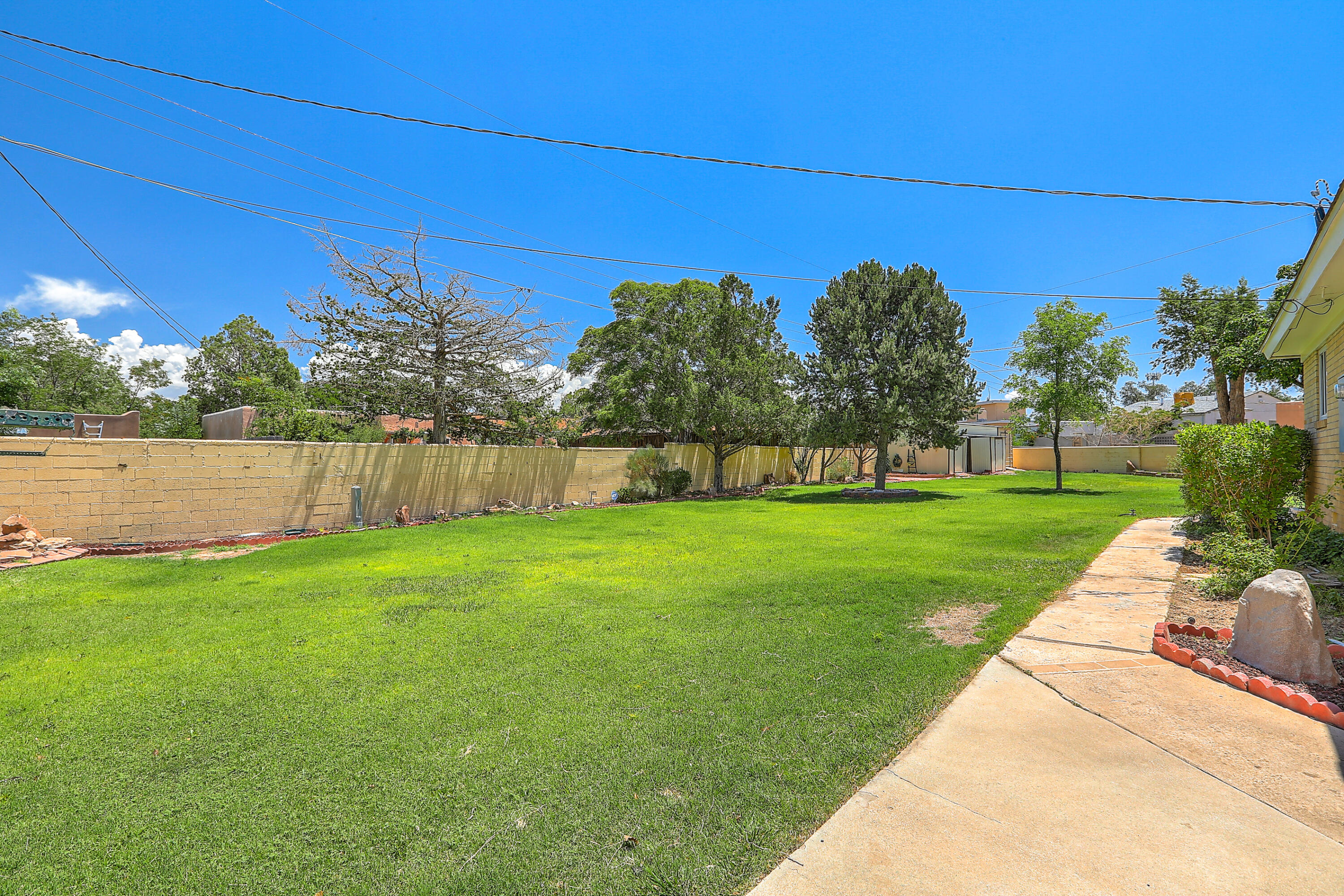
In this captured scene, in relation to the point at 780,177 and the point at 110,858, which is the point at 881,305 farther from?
the point at 110,858

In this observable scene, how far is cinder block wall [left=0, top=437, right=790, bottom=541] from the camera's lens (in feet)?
27.9

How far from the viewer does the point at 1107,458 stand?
105 ft

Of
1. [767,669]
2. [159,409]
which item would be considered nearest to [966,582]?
[767,669]

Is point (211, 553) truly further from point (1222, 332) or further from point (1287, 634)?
point (1222, 332)

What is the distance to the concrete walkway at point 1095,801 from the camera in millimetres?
1909

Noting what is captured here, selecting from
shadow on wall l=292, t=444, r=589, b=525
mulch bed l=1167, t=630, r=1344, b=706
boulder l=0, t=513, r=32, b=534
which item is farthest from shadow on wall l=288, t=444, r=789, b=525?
mulch bed l=1167, t=630, r=1344, b=706

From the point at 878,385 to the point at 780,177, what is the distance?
9073 millimetres

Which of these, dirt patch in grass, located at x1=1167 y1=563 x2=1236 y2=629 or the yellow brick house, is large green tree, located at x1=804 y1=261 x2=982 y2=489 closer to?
the yellow brick house

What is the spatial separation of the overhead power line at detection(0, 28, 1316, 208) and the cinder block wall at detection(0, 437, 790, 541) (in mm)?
5540

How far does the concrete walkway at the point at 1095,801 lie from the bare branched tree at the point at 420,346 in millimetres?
14112

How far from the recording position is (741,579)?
679 cm

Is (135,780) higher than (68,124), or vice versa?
(68,124)

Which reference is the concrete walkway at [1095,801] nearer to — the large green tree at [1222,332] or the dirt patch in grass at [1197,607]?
the dirt patch in grass at [1197,607]

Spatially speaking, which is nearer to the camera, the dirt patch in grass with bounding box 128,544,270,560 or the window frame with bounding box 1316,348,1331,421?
the dirt patch in grass with bounding box 128,544,270,560
